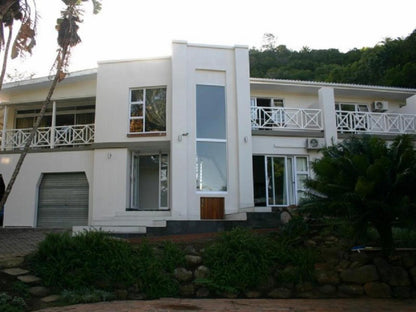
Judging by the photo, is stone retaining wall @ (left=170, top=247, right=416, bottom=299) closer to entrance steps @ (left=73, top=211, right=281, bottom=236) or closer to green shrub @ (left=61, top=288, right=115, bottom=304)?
green shrub @ (left=61, top=288, right=115, bottom=304)

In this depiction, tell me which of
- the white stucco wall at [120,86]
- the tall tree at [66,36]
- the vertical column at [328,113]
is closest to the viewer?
the tall tree at [66,36]

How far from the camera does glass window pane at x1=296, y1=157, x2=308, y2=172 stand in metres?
16.2

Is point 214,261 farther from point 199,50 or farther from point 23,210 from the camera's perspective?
point 23,210

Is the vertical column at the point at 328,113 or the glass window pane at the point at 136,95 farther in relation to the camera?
the vertical column at the point at 328,113

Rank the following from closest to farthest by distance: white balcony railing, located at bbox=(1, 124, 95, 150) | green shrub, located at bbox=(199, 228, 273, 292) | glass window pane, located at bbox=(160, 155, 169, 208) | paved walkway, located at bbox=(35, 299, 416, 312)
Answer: paved walkway, located at bbox=(35, 299, 416, 312)
green shrub, located at bbox=(199, 228, 273, 292)
glass window pane, located at bbox=(160, 155, 169, 208)
white balcony railing, located at bbox=(1, 124, 95, 150)

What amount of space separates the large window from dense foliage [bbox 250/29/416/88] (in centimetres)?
1469

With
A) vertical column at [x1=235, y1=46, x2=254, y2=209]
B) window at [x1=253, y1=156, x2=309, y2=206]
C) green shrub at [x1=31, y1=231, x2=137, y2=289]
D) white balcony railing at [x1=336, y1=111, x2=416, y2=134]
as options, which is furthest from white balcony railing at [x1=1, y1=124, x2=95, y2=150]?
white balcony railing at [x1=336, y1=111, x2=416, y2=134]

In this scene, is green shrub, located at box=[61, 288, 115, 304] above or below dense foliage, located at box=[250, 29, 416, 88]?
below

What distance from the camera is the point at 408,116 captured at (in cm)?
1880

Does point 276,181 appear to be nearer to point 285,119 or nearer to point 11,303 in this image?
point 285,119

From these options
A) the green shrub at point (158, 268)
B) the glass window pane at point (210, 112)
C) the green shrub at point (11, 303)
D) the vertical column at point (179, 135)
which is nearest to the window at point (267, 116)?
the glass window pane at point (210, 112)

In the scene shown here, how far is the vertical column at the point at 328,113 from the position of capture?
1667 cm

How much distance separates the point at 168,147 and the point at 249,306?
9424 millimetres

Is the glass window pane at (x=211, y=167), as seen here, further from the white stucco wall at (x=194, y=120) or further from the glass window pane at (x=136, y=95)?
the glass window pane at (x=136, y=95)
